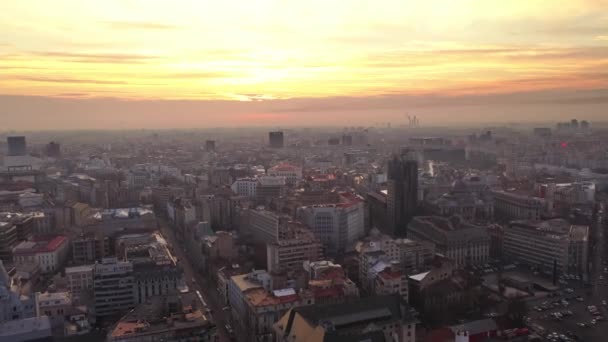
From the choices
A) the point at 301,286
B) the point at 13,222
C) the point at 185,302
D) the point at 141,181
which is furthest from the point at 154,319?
the point at 141,181

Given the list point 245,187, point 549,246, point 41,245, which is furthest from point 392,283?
point 245,187

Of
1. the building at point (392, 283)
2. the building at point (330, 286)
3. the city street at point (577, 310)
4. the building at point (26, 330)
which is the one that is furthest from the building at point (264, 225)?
the building at point (26, 330)

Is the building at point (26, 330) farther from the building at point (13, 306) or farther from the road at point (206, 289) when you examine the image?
the road at point (206, 289)

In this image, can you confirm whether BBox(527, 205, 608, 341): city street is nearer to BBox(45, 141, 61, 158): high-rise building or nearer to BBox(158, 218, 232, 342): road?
BBox(158, 218, 232, 342): road

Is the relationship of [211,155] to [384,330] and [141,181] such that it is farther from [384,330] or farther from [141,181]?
[384,330]

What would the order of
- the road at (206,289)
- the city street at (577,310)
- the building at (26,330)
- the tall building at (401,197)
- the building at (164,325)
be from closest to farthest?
the building at (26,330) → the building at (164,325) → the city street at (577,310) → the road at (206,289) → the tall building at (401,197)
